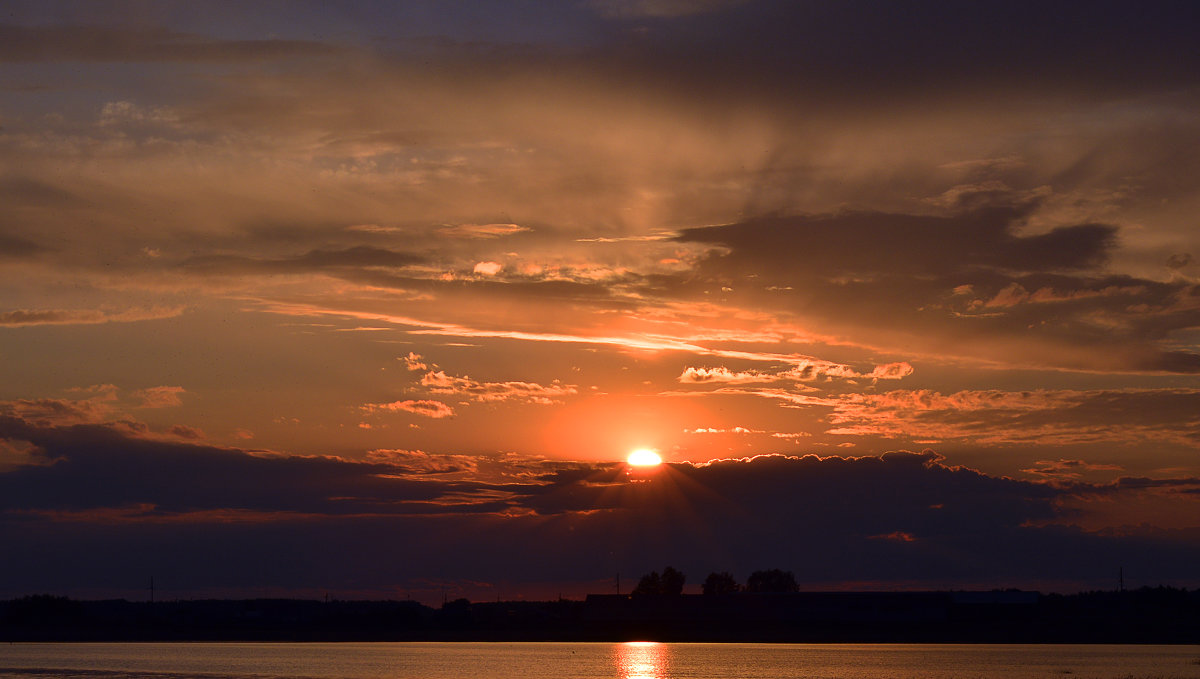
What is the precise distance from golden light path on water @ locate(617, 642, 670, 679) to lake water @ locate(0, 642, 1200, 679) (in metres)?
0.15

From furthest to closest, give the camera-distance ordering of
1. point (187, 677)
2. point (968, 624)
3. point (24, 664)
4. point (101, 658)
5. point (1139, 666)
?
point (968, 624)
point (101, 658)
point (24, 664)
point (1139, 666)
point (187, 677)

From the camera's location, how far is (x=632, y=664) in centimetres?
15225

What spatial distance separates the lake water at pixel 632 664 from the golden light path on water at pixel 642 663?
5.7 inches

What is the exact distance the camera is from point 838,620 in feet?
648

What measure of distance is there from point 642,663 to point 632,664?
2095mm

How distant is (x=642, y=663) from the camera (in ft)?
505

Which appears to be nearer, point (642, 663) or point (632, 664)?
point (632, 664)

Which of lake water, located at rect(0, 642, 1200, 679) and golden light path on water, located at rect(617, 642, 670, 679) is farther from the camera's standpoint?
golden light path on water, located at rect(617, 642, 670, 679)

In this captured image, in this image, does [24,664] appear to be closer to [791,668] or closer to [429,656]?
[429,656]

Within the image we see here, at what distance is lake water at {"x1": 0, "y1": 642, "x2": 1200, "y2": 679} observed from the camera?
128000 mm

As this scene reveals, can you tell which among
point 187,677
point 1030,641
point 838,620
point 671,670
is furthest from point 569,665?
point 1030,641

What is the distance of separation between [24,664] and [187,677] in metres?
37.5

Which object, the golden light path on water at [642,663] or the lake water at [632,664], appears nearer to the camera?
the lake water at [632,664]

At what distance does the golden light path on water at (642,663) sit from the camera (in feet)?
431
